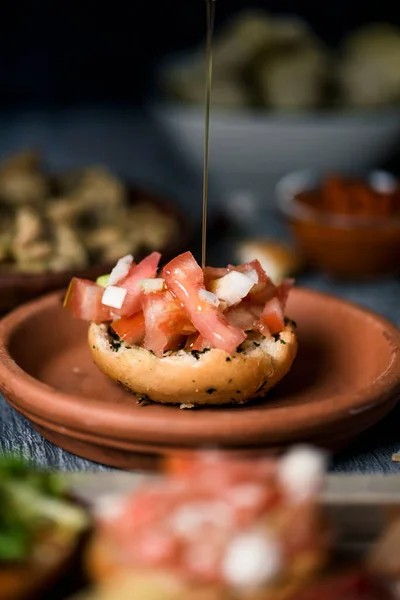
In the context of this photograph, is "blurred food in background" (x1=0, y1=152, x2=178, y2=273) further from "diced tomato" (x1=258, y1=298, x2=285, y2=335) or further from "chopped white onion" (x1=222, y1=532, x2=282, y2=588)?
"chopped white onion" (x1=222, y1=532, x2=282, y2=588)

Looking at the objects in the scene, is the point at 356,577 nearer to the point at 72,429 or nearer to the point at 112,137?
the point at 72,429

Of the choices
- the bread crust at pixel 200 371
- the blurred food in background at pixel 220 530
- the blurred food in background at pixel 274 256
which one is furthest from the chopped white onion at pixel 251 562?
the blurred food in background at pixel 274 256

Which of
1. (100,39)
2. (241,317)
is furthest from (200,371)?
(100,39)

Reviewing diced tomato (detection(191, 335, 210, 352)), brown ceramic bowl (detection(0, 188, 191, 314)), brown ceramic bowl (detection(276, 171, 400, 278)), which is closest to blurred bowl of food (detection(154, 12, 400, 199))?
brown ceramic bowl (detection(276, 171, 400, 278))

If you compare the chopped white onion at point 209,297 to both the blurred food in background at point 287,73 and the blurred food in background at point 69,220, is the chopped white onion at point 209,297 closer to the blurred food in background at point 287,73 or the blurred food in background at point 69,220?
the blurred food in background at point 69,220

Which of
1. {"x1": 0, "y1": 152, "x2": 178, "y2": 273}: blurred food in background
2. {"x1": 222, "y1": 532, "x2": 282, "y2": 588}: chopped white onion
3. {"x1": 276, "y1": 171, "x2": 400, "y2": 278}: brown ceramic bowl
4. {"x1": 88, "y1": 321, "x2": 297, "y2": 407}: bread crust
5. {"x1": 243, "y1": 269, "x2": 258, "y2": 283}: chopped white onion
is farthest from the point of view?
{"x1": 276, "y1": 171, "x2": 400, "y2": 278}: brown ceramic bowl

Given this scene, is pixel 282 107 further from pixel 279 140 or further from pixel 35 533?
pixel 35 533

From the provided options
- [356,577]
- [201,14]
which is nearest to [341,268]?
[356,577]
